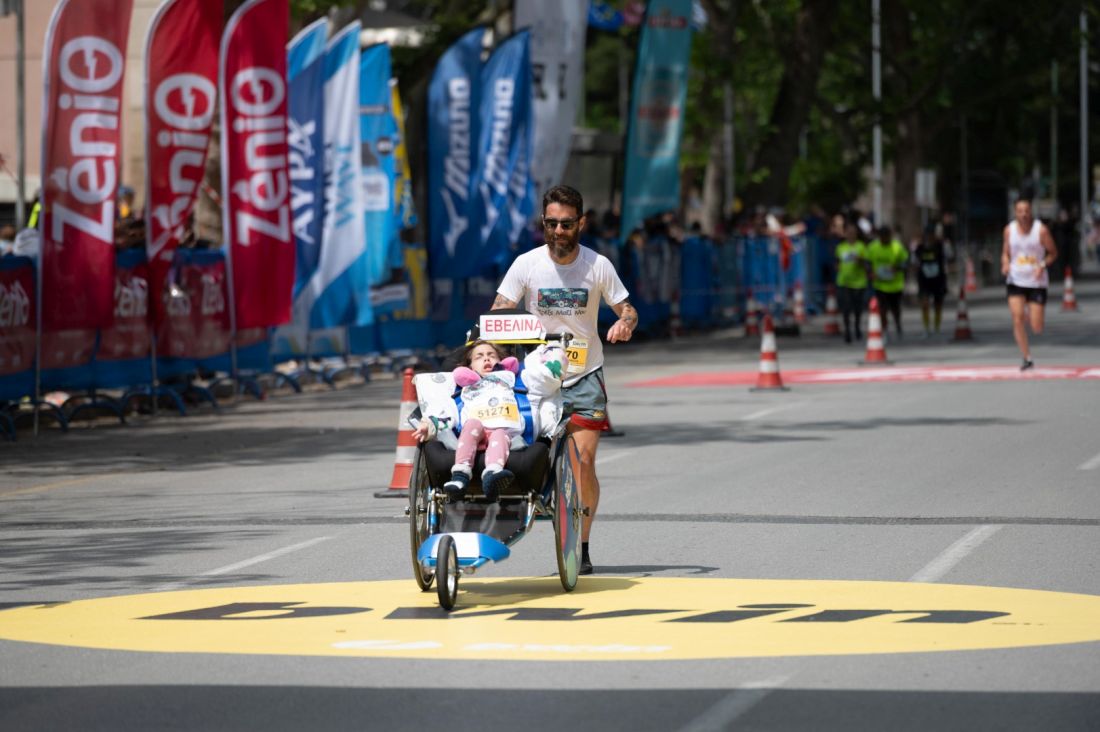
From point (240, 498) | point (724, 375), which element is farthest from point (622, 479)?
point (724, 375)

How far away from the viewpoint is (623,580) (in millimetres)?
9992

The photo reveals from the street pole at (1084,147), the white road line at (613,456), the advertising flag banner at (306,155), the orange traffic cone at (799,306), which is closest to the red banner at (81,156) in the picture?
the advertising flag banner at (306,155)

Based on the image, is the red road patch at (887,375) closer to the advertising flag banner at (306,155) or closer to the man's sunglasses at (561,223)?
the advertising flag banner at (306,155)

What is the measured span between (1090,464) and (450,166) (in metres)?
15.3

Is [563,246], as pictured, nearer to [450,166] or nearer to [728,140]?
[450,166]

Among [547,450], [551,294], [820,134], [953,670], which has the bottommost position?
[953,670]

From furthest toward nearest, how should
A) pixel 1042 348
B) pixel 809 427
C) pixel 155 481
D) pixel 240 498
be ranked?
pixel 1042 348, pixel 809 427, pixel 155 481, pixel 240 498

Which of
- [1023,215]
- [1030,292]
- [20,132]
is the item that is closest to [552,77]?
[1023,215]

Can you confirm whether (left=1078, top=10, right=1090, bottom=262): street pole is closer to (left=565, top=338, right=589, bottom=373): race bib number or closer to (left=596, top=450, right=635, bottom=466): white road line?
(left=596, top=450, right=635, bottom=466): white road line

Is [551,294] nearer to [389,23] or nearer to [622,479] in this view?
[622,479]

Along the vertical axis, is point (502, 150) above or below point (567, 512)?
above

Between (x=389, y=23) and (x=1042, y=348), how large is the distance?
1843 centimetres

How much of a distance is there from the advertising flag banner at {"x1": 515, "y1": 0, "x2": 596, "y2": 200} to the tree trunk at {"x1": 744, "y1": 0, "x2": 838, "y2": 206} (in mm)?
15766

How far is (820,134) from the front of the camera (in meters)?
79.2
